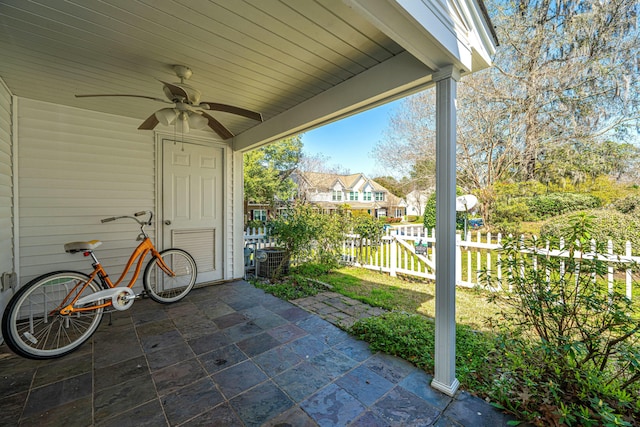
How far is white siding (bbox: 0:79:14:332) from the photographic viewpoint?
2416 millimetres

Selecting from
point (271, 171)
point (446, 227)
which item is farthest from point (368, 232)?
point (271, 171)

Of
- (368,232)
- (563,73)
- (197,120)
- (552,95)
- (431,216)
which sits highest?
(563,73)

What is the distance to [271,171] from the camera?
10938mm

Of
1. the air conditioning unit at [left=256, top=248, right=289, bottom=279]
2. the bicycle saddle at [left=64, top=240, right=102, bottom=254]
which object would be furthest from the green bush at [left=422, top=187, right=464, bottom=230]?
the bicycle saddle at [left=64, top=240, right=102, bottom=254]

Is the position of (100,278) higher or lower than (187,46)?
lower

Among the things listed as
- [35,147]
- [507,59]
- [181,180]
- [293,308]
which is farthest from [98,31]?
[507,59]

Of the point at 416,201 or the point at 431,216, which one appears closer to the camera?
the point at 431,216

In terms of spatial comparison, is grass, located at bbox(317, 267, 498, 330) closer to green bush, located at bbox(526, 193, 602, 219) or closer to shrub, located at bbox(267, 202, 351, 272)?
shrub, located at bbox(267, 202, 351, 272)

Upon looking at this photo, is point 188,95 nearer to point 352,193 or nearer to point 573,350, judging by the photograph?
point 573,350

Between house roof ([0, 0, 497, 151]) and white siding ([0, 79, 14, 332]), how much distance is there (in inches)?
8.9

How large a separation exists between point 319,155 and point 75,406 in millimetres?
13431

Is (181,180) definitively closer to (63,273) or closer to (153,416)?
(63,273)

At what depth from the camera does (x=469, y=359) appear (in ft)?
6.84

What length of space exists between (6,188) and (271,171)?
8.58 m
